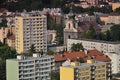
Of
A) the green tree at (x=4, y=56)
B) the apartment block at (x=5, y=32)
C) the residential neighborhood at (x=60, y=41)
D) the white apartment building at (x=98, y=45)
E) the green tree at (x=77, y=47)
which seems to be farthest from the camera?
the apartment block at (x=5, y=32)

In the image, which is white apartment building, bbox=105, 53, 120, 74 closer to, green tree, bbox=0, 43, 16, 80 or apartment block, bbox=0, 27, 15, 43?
green tree, bbox=0, 43, 16, 80

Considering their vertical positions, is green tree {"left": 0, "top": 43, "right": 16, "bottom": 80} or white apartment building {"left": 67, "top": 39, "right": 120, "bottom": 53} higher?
green tree {"left": 0, "top": 43, "right": 16, "bottom": 80}

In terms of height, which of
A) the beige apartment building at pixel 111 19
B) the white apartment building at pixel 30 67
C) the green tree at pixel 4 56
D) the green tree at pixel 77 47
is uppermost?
the white apartment building at pixel 30 67

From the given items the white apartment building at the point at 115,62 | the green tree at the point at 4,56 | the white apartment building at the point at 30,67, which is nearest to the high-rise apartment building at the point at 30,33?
the green tree at the point at 4,56

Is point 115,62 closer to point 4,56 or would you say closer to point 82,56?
point 82,56

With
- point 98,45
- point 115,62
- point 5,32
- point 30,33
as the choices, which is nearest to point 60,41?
point 5,32

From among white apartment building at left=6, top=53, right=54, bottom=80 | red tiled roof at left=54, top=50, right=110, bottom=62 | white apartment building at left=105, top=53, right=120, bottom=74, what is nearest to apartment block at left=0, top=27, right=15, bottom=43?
red tiled roof at left=54, top=50, right=110, bottom=62

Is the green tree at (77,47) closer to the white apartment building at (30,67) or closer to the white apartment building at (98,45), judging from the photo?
the white apartment building at (98,45)
